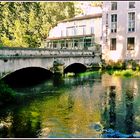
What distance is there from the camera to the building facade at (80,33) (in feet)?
184

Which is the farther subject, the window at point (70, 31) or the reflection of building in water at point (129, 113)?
the window at point (70, 31)

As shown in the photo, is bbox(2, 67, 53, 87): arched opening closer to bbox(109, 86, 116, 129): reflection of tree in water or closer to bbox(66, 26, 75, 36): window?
bbox(109, 86, 116, 129): reflection of tree in water

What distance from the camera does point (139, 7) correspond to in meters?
49.1

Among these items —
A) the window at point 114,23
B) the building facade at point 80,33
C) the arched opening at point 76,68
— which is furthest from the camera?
the building facade at point 80,33

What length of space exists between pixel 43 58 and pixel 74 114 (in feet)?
57.2

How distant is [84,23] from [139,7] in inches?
481

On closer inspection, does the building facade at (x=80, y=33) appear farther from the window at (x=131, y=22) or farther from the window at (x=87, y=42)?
the window at (x=131, y=22)

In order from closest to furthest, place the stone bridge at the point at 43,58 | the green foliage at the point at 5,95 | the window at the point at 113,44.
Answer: the green foliage at the point at 5,95 < the stone bridge at the point at 43,58 < the window at the point at 113,44

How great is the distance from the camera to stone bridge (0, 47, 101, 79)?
2892cm

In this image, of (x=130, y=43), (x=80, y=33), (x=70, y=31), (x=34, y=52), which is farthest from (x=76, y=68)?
(x=34, y=52)

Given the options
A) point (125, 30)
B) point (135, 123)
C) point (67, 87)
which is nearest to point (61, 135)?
point (135, 123)

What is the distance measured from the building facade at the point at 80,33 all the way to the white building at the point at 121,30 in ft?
9.95

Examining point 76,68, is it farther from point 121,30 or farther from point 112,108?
point 112,108

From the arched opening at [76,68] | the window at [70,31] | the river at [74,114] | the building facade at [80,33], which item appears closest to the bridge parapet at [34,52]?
the arched opening at [76,68]
